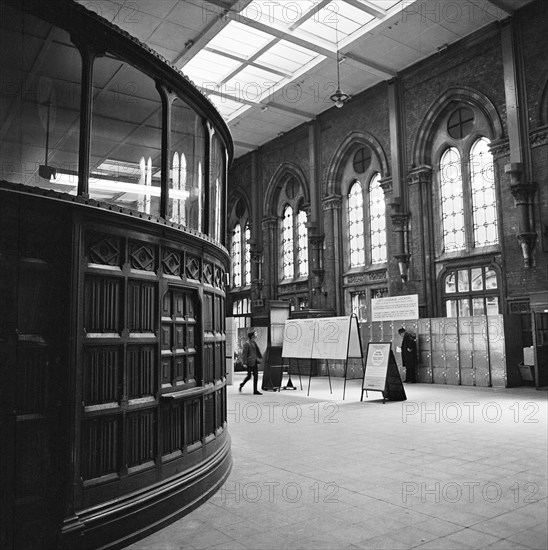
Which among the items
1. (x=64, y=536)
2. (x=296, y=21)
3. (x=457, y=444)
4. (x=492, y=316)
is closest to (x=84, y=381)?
(x=64, y=536)

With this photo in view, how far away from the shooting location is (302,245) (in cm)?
2292

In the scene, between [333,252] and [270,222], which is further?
[270,222]

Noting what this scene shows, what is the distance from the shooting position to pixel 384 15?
14.9 metres

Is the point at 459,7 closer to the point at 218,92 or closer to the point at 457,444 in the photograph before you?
the point at 218,92

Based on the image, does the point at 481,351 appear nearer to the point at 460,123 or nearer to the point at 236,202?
the point at 460,123

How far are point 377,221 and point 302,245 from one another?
438 centimetres

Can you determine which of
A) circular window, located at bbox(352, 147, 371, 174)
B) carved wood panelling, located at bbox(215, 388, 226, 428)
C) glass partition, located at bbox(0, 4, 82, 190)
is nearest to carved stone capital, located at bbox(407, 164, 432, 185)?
circular window, located at bbox(352, 147, 371, 174)

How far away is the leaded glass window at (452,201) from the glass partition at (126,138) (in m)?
10.2

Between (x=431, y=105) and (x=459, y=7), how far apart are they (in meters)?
3.05

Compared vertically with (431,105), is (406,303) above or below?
below

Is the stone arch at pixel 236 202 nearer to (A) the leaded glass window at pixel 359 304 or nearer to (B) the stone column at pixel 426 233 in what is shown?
(A) the leaded glass window at pixel 359 304

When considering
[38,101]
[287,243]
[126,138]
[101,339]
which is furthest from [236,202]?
[101,339]

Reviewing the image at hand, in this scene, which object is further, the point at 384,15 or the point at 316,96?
the point at 316,96

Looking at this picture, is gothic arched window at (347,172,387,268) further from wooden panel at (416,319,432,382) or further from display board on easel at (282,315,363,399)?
display board on easel at (282,315,363,399)
